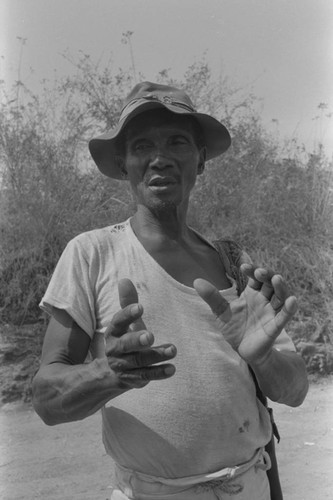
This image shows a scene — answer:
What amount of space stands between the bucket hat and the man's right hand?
669mm

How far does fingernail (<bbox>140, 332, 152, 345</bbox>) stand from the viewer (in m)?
1.03

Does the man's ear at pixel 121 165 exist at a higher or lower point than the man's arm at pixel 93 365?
higher

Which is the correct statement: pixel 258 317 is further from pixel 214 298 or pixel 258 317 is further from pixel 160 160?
pixel 160 160

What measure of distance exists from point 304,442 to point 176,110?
331cm

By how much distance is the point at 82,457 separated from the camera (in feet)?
12.7

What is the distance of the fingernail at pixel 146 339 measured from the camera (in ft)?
3.39

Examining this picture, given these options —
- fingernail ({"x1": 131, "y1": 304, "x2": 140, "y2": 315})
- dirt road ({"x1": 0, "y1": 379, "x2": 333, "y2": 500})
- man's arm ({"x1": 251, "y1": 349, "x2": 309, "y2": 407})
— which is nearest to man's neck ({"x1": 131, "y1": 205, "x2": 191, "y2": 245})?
man's arm ({"x1": 251, "y1": 349, "x2": 309, "y2": 407})

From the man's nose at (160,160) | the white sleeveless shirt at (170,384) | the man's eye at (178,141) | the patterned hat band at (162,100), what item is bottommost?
the white sleeveless shirt at (170,384)

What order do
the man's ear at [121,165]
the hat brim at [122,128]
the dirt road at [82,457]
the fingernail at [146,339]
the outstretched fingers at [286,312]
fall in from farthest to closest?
the dirt road at [82,457] → the man's ear at [121,165] → the hat brim at [122,128] → the outstretched fingers at [286,312] → the fingernail at [146,339]

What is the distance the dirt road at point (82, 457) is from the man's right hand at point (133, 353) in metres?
2.55

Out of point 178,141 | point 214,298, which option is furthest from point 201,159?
point 214,298

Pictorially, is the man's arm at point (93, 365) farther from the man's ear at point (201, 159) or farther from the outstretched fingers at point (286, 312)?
the man's ear at point (201, 159)

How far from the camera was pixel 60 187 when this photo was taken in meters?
5.94

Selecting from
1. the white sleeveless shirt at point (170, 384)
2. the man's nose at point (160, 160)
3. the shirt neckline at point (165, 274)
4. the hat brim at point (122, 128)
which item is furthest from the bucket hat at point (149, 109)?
the white sleeveless shirt at point (170, 384)
